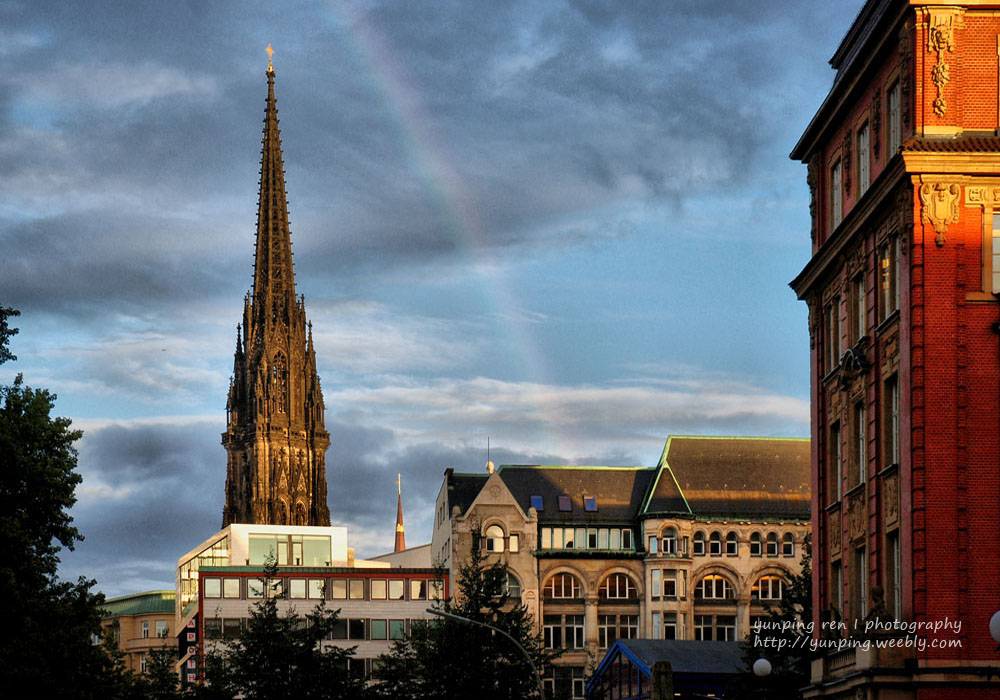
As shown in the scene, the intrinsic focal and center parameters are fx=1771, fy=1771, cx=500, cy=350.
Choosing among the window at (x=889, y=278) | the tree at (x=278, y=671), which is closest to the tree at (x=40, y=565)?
the tree at (x=278, y=671)

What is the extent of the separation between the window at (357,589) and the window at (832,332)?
8813 centimetres

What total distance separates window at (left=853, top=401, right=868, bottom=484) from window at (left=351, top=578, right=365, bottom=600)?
9168cm

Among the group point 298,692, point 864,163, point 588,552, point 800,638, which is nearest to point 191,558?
point 588,552

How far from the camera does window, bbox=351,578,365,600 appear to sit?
141 m

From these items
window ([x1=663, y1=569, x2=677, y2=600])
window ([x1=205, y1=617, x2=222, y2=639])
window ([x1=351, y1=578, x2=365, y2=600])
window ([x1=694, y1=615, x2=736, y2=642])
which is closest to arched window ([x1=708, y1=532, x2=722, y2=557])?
window ([x1=663, y1=569, x2=677, y2=600])

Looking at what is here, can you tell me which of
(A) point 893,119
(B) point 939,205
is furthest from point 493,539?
(B) point 939,205

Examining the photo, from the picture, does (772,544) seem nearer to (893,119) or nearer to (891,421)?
(891,421)

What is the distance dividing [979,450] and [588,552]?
8965 cm

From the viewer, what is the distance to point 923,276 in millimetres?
47375

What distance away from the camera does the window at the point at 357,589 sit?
5566 inches

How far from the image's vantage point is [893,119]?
51.1 meters

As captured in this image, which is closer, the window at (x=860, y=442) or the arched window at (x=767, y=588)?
the window at (x=860, y=442)

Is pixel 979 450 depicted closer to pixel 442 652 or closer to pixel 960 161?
pixel 960 161

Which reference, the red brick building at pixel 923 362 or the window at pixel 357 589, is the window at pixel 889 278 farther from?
the window at pixel 357 589
